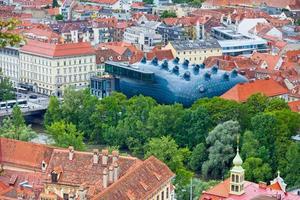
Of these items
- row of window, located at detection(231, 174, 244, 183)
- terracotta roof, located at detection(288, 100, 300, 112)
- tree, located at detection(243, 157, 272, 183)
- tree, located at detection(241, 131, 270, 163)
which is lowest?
tree, located at detection(243, 157, 272, 183)

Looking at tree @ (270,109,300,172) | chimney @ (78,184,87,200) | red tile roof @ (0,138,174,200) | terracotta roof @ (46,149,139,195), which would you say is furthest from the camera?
tree @ (270,109,300,172)

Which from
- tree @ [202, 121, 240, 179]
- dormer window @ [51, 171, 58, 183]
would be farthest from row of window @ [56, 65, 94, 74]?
dormer window @ [51, 171, 58, 183]

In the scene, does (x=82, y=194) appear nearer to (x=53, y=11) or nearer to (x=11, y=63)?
(x=11, y=63)

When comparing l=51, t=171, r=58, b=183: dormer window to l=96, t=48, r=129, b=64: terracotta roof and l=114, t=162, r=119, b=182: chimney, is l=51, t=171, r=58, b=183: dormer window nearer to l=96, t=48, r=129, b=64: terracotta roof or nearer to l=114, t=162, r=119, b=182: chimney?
l=114, t=162, r=119, b=182: chimney

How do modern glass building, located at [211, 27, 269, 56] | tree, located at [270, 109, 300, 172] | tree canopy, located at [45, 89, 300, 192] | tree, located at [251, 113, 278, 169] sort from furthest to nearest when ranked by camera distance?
1. modern glass building, located at [211, 27, 269, 56]
2. tree, located at [251, 113, 278, 169]
3. tree, located at [270, 109, 300, 172]
4. tree canopy, located at [45, 89, 300, 192]

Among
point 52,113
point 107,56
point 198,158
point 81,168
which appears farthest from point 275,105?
point 107,56

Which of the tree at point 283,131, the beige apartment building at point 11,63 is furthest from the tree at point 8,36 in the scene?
the beige apartment building at point 11,63

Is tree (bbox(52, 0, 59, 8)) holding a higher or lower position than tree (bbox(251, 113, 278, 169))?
higher

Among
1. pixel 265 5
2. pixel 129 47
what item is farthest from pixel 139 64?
pixel 265 5
